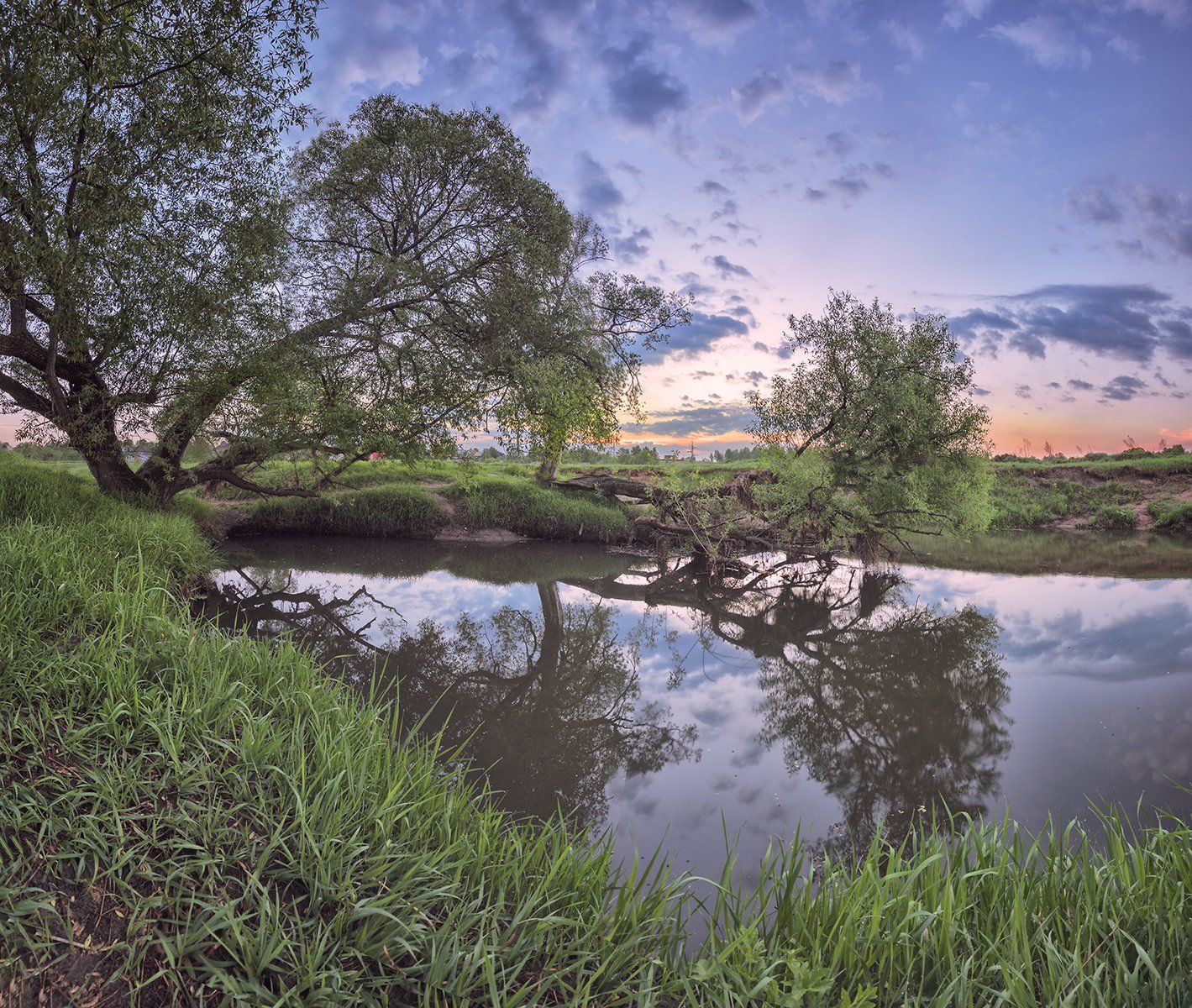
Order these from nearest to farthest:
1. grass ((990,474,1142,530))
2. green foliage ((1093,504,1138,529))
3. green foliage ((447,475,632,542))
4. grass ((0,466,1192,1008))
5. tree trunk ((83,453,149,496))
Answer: grass ((0,466,1192,1008)), tree trunk ((83,453,149,496)), green foliage ((447,475,632,542)), green foliage ((1093,504,1138,529)), grass ((990,474,1142,530))

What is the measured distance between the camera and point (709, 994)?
73.2 inches

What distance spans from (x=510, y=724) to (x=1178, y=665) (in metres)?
6.86

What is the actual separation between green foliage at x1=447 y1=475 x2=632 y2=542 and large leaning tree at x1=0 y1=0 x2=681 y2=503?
4160 mm

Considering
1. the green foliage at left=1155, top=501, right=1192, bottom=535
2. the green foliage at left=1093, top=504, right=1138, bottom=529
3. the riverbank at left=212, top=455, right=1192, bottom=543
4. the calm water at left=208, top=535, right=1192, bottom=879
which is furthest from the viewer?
the green foliage at left=1093, top=504, right=1138, bottom=529

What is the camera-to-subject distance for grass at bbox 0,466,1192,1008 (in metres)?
1.85

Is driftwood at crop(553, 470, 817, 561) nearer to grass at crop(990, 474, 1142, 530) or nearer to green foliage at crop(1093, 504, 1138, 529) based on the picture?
grass at crop(990, 474, 1142, 530)

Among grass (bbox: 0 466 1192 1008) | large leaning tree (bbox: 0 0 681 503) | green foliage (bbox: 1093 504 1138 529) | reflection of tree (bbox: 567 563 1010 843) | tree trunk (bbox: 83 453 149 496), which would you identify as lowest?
reflection of tree (bbox: 567 563 1010 843)

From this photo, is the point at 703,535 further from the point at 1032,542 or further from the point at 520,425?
the point at 1032,542

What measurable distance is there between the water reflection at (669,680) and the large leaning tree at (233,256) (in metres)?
3.12

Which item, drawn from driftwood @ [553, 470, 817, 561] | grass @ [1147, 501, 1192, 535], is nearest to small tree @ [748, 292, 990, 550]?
driftwood @ [553, 470, 817, 561]

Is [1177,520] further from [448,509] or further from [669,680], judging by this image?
[448,509]

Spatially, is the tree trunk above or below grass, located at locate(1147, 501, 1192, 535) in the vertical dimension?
above

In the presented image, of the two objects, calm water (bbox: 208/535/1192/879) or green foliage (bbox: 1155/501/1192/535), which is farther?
green foliage (bbox: 1155/501/1192/535)

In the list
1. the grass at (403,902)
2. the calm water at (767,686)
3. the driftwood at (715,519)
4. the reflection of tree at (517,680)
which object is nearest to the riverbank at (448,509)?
the driftwood at (715,519)
